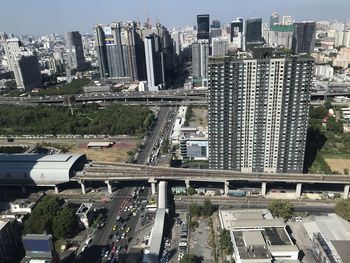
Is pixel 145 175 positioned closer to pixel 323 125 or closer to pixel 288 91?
pixel 288 91

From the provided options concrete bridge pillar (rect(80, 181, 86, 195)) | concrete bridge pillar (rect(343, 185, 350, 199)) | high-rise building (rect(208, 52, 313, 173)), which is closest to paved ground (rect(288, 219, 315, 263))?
concrete bridge pillar (rect(343, 185, 350, 199))

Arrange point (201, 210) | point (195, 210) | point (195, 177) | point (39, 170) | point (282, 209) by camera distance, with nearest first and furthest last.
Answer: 1. point (282, 209)
2. point (195, 210)
3. point (201, 210)
4. point (195, 177)
5. point (39, 170)

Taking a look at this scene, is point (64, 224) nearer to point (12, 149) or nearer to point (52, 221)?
point (52, 221)

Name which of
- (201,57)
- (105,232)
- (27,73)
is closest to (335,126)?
(105,232)

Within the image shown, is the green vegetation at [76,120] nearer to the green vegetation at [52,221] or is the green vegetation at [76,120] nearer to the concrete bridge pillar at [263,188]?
the concrete bridge pillar at [263,188]

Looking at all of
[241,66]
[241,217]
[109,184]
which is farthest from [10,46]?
[241,217]

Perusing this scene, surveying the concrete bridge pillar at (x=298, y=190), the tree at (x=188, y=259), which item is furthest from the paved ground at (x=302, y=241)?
the tree at (x=188, y=259)

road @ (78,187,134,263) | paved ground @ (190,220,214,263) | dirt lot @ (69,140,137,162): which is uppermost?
dirt lot @ (69,140,137,162)

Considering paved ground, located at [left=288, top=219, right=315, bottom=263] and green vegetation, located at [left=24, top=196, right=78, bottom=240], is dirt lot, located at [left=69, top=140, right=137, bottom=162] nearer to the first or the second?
green vegetation, located at [left=24, top=196, right=78, bottom=240]
